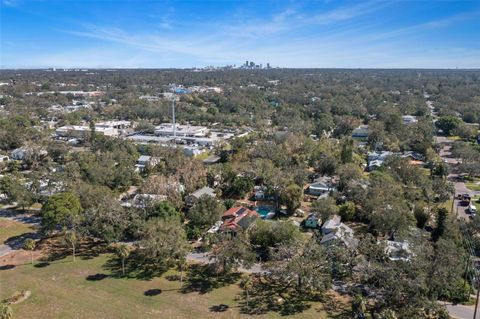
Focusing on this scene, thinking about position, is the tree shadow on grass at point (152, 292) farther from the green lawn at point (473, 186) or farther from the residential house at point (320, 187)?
the green lawn at point (473, 186)

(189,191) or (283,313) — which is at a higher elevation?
(189,191)

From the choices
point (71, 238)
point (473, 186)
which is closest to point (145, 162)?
point (71, 238)

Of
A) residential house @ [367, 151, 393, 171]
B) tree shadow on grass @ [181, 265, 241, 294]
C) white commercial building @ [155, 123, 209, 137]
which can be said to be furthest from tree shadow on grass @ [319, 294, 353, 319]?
white commercial building @ [155, 123, 209, 137]

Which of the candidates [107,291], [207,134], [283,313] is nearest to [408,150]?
[207,134]

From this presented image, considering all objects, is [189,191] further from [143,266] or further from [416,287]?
[416,287]

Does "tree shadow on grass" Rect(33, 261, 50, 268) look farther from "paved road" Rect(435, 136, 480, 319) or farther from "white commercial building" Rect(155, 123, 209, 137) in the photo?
"white commercial building" Rect(155, 123, 209, 137)

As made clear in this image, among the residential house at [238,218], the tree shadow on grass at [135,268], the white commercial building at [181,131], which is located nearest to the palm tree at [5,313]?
the tree shadow on grass at [135,268]

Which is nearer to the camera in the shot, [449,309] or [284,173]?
[449,309]
